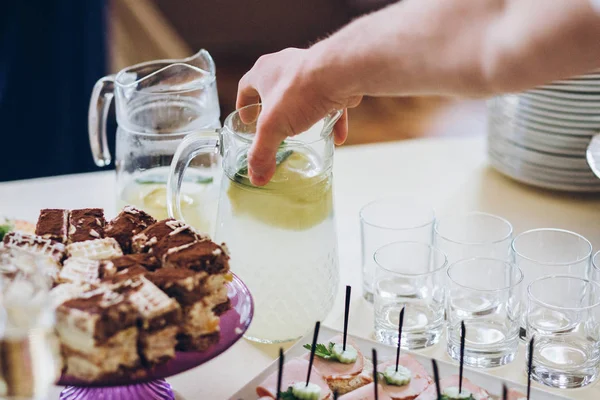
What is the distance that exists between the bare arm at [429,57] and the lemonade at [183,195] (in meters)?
0.32

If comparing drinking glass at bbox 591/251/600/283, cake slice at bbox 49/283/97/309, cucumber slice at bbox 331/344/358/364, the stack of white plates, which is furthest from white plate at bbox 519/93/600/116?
cake slice at bbox 49/283/97/309

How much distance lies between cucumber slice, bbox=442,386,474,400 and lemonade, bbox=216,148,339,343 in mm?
255

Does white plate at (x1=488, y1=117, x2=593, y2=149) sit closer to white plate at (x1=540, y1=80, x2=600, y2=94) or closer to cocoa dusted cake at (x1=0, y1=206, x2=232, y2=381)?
white plate at (x1=540, y1=80, x2=600, y2=94)

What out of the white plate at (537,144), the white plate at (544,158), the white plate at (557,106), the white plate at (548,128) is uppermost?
the white plate at (557,106)

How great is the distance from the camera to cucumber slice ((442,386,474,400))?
43.3 inches

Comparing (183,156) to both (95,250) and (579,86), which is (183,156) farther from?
(579,86)

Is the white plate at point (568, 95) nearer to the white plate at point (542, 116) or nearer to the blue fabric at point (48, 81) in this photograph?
the white plate at point (542, 116)

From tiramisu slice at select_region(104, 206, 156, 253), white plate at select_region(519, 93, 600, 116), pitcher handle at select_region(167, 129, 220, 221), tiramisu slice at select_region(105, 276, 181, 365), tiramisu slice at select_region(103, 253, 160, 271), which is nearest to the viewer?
tiramisu slice at select_region(105, 276, 181, 365)

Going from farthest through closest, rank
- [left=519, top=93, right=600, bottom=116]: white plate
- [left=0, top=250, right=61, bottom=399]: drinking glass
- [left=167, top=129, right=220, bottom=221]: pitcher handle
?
[left=519, top=93, right=600, bottom=116]: white plate → [left=167, top=129, right=220, bottom=221]: pitcher handle → [left=0, top=250, right=61, bottom=399]: drinking glass

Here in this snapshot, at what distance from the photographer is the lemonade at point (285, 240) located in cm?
117

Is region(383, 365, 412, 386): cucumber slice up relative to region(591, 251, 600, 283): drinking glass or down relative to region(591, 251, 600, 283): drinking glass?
down

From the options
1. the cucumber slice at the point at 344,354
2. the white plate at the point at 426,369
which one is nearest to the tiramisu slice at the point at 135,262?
the white plate at the point at 426,369

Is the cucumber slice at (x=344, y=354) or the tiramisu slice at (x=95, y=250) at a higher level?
the tiramisu slice at (x=95, y=250)

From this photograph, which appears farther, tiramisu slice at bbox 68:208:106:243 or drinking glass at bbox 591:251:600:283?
drinking glass at bbox 591:251:600:283
